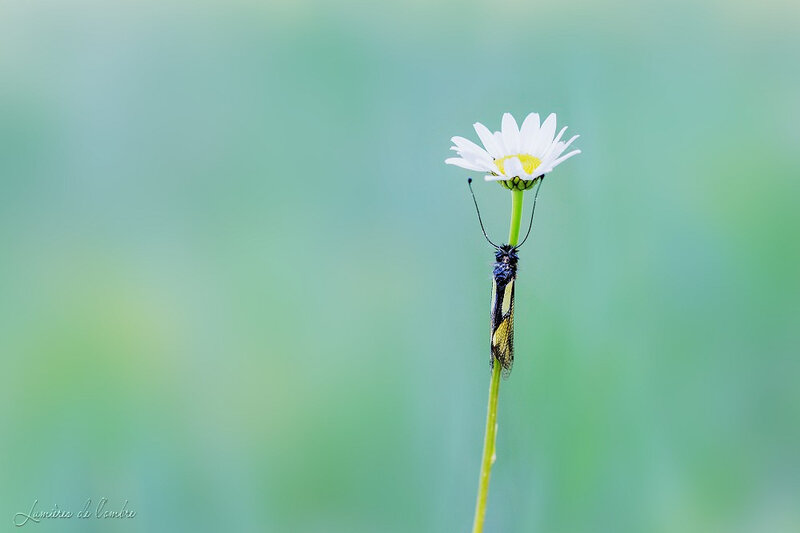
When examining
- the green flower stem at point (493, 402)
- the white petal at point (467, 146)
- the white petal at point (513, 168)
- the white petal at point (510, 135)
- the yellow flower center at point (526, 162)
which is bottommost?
the green flower stem at point (493, 402)

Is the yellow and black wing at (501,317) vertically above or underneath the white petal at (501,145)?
underneath

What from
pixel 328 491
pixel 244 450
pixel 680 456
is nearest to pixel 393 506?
pixel 328 491

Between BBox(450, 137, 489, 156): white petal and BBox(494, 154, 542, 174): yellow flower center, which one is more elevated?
BBox(450, 137, 489, 156): white petal

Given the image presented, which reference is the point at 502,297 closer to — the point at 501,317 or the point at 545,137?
the point at 501,317

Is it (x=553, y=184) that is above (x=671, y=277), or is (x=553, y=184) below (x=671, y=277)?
above

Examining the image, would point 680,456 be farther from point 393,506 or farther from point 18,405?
point 18,405

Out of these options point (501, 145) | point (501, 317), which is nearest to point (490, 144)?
point (501, 145)

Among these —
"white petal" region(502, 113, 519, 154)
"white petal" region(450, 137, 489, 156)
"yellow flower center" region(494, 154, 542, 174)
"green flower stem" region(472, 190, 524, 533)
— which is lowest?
"green flower stem" region(472, 190, 524, 533)
